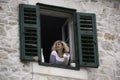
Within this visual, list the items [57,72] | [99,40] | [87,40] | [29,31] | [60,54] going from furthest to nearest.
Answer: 1. [99,40]
2. [87,40]
3. [60,54]
4. [29,31]
5. [57,72]

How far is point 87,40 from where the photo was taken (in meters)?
15.7

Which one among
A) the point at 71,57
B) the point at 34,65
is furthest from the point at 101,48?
the point at 34,65

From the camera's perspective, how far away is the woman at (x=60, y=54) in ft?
50.2

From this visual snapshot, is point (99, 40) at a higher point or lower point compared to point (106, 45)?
higher

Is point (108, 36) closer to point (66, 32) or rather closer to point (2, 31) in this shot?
point (66, 32)

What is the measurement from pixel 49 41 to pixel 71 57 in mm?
2588

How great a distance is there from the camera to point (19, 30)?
15148 millimetres

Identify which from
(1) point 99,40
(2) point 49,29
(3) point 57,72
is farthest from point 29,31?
(2) point 49,29

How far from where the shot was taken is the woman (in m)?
15.3

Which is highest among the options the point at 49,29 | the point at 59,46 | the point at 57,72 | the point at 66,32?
the point at 49,29

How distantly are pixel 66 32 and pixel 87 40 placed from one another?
86cm

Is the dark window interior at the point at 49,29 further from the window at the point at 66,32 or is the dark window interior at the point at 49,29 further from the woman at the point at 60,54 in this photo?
the woman at the point at 60,54

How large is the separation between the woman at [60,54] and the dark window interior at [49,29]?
1.08 m

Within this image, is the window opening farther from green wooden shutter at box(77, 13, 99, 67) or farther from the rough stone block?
the rough stone block
